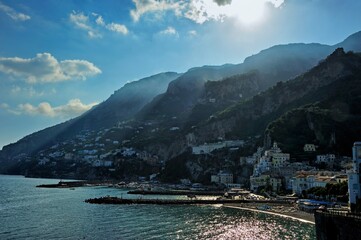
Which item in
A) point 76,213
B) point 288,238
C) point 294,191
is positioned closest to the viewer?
point 288,238

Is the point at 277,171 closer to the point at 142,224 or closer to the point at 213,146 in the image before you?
the point at 213,146

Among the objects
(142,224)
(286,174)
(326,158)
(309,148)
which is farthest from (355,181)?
(309,148)

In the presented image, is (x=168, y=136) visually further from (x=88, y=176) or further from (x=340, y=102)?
(x=340, y=102)

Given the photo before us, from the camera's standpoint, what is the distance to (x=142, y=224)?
178ft

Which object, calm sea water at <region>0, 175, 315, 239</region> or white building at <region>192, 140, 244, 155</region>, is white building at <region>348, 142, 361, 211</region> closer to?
calm sea water at <region>0, 175, 315, 239</region>

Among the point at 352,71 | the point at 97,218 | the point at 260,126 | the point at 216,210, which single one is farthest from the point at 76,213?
the point at 352,71

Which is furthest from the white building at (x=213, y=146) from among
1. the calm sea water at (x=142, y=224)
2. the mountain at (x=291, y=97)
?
the calm sea water at (x=142, y=224)

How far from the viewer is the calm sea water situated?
153ft

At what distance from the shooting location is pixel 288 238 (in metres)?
44.1

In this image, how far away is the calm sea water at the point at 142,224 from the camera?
46625 mm

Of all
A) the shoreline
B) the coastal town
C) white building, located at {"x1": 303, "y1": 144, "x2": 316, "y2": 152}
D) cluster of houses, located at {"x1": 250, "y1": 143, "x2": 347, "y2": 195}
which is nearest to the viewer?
the shoreline

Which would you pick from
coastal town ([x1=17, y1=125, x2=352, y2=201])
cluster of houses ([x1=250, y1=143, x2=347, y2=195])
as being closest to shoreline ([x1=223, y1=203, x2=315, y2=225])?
coastal town ([x1=17, y1=125, x2=352, y2=201])

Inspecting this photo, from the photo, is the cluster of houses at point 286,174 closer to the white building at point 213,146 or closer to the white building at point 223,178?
the white building at point 223,178

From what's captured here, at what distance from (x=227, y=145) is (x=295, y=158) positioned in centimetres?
4183
